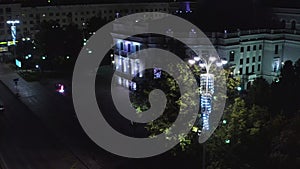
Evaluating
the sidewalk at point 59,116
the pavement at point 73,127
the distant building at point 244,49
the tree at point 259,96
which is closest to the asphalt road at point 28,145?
the pavement at point 73,127

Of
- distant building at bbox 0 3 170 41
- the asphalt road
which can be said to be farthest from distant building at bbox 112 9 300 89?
distant building at bbox 0 3 170 41

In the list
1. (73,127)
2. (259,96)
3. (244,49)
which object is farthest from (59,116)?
(244,49)

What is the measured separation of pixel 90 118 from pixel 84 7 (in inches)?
2849

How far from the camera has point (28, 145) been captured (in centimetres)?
4094

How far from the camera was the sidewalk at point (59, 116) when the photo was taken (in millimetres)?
38281

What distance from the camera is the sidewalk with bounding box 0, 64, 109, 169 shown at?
38281 mm

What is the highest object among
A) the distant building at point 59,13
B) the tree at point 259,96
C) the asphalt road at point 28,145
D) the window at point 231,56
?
the distant building at point 59,13

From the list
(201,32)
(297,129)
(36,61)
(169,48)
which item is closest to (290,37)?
(201,32)

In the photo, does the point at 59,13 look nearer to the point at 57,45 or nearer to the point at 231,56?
the point at 57,45

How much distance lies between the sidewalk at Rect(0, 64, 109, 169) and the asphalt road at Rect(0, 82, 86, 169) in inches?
32.9

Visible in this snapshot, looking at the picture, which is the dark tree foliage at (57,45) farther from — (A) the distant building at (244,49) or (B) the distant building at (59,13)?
(A) the distant building at (244,49)

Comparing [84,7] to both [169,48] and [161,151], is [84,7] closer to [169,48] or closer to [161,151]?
[169,48]

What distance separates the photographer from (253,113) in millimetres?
29656

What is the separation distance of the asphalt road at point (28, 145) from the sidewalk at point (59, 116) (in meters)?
0.83
